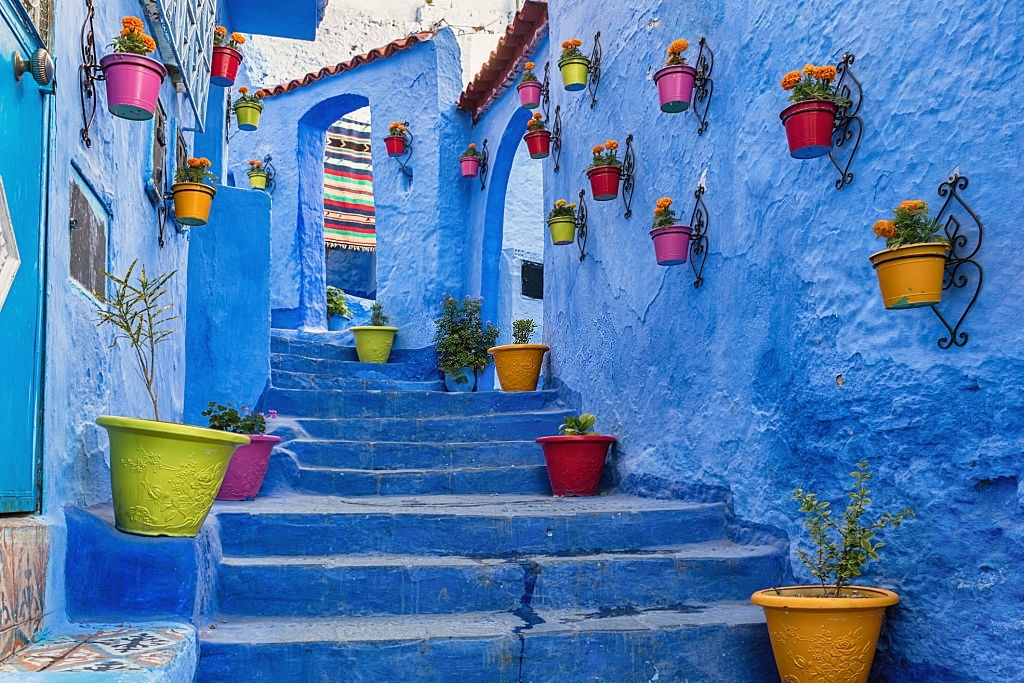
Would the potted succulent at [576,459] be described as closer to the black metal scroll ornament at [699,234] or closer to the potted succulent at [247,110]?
the black metal scroll ornament at [699,234]

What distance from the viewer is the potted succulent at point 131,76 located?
9.81 feet

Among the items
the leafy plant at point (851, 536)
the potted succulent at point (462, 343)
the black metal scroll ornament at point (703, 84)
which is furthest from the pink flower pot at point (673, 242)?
the potted succulent at point (462, 343)

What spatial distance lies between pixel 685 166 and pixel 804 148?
1.38 meters

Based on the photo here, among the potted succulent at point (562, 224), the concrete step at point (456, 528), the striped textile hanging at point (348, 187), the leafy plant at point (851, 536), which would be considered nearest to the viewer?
the leafy plant at point (851, 536)

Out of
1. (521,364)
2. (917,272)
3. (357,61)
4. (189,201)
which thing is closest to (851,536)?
(917,272)

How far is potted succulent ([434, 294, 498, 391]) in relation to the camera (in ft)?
27.3

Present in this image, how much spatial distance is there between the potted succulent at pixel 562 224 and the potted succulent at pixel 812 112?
278cm

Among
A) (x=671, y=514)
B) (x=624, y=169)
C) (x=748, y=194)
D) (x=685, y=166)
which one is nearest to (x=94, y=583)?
(x=671, y=514)

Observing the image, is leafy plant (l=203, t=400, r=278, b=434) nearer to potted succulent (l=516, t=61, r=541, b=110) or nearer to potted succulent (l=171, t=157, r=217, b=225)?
potted succulent (l=171, t=157, r=217, b=225)

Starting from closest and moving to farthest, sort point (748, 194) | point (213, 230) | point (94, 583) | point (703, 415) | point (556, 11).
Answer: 1. point (94, 583)
2. point (748, 194)
3. point (703, 415)
4. point (213, 230)
5. point (556, 11)

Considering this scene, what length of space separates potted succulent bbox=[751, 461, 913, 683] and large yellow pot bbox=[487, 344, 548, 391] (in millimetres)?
3636

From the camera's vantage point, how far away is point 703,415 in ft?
14.1

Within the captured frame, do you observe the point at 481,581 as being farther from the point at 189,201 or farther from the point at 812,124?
the point at 189,201

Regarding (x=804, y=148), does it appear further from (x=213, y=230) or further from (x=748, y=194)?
(x=213, y=230)
